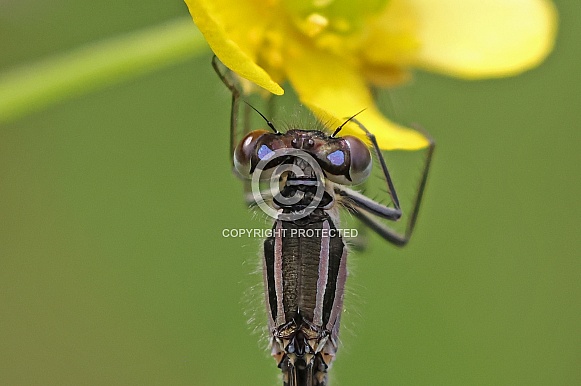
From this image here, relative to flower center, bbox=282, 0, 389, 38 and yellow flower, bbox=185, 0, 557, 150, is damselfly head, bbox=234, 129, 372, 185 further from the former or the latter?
flower center, bbox=282, 0, 389, 38

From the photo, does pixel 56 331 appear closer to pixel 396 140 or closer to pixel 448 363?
pixel 448 363

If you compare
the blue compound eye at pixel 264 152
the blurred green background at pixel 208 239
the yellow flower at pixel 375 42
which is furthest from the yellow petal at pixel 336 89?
the blurred green background at pixel 208 239

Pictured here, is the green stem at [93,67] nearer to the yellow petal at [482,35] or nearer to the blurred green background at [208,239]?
the yellow petal at [482,35]

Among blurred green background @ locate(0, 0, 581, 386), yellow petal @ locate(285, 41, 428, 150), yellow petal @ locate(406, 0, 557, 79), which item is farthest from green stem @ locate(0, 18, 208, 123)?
blurred green background @ locate(0, 0, 581, 386)

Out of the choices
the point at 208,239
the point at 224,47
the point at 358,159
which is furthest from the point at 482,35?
the point at 208,239

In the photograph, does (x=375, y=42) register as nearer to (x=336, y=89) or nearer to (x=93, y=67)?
(x=336, y=89)

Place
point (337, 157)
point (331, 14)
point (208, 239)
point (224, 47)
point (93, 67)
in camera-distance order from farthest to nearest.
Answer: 1. point (208, 239)
2. point (331, 14)
3. point (93, 67)
4. point (337, 157)
5. point (224, 47)
